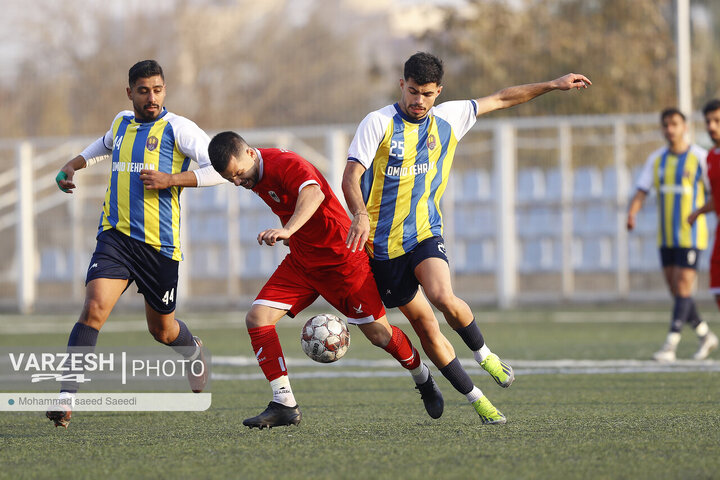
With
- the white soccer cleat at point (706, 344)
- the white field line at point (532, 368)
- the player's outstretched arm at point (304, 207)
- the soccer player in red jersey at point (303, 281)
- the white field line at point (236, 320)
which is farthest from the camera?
the white field line at point (236, 320)

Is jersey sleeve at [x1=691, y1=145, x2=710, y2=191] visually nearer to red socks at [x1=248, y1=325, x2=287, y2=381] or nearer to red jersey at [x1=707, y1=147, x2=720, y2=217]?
red jersey at [x1=707, y1=147, x2=720, y2=217]

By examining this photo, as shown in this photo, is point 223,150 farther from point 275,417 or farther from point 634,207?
point 634,207

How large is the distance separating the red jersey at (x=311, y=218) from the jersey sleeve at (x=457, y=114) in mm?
873

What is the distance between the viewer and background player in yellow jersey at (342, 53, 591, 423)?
5891mm

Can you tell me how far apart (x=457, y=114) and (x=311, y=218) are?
114cm

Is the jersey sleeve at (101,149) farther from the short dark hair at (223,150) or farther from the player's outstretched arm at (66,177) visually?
the short dark hair at (223,150)

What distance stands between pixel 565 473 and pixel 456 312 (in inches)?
64.7

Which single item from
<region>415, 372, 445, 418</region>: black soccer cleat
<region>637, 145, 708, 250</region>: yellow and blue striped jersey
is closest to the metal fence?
<region>637, 145, 708, 250</region>: yellow and blue striped jersey

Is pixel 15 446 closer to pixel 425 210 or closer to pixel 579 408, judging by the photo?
pixel 425 210

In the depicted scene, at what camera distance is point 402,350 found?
19.9ft

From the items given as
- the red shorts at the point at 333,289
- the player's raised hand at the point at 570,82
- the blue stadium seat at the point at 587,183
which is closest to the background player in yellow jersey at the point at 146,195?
the red shorts at the point at 333,289

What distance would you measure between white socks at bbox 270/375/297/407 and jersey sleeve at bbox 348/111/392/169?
1300mm

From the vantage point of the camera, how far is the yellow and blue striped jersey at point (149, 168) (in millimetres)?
6582

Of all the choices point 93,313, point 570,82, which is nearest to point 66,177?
point 93,313
